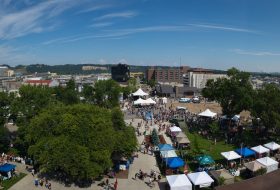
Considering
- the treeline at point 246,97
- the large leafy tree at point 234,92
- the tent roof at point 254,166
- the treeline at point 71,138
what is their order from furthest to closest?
the large leafy tree at point 234,92 < the treeline at point 246,97 < the tent roof at point 254,166 < the treeline at point 71,138

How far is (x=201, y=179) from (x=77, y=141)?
10.5 metres

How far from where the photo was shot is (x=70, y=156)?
24.1 m

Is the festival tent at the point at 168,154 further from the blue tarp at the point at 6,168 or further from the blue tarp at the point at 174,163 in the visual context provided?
the blue tarp at the point at 6,168

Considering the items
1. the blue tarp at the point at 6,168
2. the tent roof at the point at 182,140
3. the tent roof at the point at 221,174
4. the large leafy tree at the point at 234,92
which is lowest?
the blue tarp at the point at 6,168

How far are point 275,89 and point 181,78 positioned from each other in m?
130

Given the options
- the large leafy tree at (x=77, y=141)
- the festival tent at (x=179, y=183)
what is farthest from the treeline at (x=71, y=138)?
the festival tent at (x=179, y=183)

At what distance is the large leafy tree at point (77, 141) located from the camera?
79.2ft

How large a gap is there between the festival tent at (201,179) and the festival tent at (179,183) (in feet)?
2.04

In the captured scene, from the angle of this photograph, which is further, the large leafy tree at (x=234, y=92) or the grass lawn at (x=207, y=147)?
the large leafy tree at (x=234, y=92)

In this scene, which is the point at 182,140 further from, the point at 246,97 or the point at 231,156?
the point at 246,97

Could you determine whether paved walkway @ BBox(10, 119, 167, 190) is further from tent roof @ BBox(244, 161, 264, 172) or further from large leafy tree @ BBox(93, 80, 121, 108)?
large leafy tree @ BBox(93, 80, 121, 108)

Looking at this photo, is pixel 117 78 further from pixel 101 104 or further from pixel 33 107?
pixel 33 107

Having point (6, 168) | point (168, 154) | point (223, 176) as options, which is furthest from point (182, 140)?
point (6, 168)

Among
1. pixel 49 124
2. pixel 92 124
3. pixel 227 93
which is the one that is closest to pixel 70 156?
pixel 92 124
